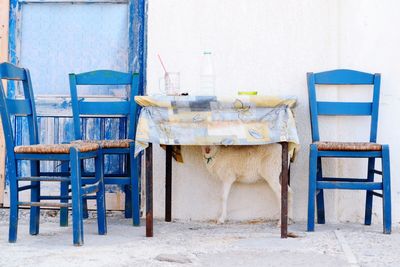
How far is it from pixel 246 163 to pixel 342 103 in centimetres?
74

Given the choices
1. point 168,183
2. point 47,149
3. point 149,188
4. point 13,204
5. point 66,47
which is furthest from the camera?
point 66,47

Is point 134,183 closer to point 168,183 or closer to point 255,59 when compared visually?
point 168,183

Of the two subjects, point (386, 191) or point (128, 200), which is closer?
point (386, 191)

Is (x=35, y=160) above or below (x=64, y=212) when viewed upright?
above

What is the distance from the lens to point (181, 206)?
4871 millimetres

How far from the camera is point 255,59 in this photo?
4820 mm

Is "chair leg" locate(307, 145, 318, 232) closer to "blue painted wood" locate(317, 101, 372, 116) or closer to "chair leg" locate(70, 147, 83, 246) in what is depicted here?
"blue painted wood" locate(317, 101, 372, 116)

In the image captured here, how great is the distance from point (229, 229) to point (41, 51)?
1923 mm

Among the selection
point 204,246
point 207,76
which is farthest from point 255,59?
point 204,246

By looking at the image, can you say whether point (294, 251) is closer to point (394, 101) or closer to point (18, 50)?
point (394, 101)

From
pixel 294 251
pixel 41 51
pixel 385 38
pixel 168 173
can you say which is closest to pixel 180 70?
pixel 168 173

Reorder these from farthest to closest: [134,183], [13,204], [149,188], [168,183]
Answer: [168,183] → [134,183] → [149,188] → [13,204]

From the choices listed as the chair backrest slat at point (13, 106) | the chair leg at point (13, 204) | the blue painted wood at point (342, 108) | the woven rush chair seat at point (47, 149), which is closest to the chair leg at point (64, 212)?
the chair backrest slat at point (13, 106)

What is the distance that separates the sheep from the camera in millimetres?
4559
